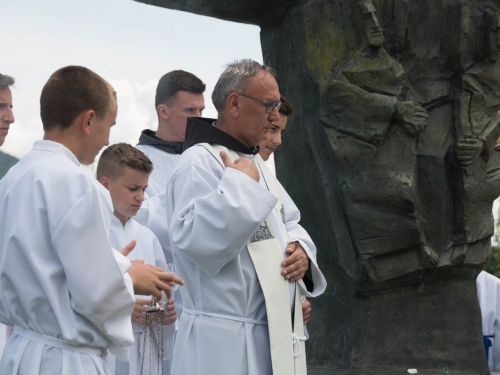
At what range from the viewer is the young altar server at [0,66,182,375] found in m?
2.87

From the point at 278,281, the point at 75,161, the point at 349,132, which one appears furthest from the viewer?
the point at 349,132

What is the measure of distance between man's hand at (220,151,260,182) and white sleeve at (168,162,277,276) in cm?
5

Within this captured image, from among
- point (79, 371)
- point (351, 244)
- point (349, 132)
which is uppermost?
point (349, 132)

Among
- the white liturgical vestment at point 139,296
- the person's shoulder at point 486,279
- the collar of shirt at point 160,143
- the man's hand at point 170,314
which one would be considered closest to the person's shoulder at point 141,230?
the white liturgical vestment at point 139,296

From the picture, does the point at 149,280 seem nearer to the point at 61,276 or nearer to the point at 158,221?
the point at 61,276

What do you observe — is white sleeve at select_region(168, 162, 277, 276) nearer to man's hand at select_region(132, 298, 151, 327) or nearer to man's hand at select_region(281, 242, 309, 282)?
man's hand at select_region(281, 242, 309, 282)

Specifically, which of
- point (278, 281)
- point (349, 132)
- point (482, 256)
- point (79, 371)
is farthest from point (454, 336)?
point (79, 371)

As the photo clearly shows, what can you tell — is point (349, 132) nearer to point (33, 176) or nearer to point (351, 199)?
point (351, 199)

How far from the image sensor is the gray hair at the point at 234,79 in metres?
4.08

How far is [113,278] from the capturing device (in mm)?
2891

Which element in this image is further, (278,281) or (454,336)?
(454,336)

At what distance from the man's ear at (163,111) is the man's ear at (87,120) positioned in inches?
103

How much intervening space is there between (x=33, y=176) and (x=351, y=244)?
3227mm

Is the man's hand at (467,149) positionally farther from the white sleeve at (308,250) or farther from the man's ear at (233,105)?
the man's ear at (233,105)
